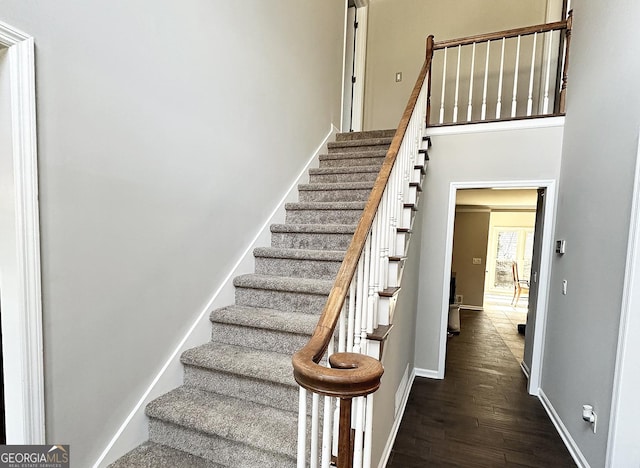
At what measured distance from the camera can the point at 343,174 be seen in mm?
3299

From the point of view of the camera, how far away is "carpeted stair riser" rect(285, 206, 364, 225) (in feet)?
9.08

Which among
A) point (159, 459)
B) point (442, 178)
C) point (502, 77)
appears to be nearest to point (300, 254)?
point (159, 459)

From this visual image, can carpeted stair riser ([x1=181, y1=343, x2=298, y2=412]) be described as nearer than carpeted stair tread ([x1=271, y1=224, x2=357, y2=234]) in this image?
Yes

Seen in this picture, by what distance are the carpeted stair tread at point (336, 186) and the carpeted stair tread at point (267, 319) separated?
1348mm

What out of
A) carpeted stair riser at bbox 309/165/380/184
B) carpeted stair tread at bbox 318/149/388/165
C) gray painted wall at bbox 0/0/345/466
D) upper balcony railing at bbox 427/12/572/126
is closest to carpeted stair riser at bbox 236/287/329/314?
gray painted wall at bbox 0/0/345/466

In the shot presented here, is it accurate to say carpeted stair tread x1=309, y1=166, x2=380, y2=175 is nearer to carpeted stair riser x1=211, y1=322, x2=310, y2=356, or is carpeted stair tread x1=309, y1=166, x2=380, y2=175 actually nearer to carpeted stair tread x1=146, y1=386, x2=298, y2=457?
carpeted stair riser x1=211, y1=322, x2=310, y2=356

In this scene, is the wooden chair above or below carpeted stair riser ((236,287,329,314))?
below

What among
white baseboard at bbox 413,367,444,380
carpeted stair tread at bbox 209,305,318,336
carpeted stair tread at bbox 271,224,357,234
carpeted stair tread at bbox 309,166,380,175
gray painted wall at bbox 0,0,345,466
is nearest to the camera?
gray painted wall at bbox 0,0,345,466

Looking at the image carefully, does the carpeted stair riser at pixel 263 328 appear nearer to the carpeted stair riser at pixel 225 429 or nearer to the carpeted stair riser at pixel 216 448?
the carpeted stair riser at pixel 225 429

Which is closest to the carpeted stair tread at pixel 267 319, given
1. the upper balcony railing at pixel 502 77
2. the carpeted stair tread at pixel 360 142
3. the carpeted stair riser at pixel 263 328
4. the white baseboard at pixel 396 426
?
the carpeted stair riser at pixel 263 328

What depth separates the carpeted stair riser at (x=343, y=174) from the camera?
315 centimetres

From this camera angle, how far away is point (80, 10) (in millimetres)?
1349

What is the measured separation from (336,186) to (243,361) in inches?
70.6

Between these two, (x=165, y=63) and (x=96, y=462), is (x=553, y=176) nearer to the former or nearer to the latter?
(x=165, y=63)
